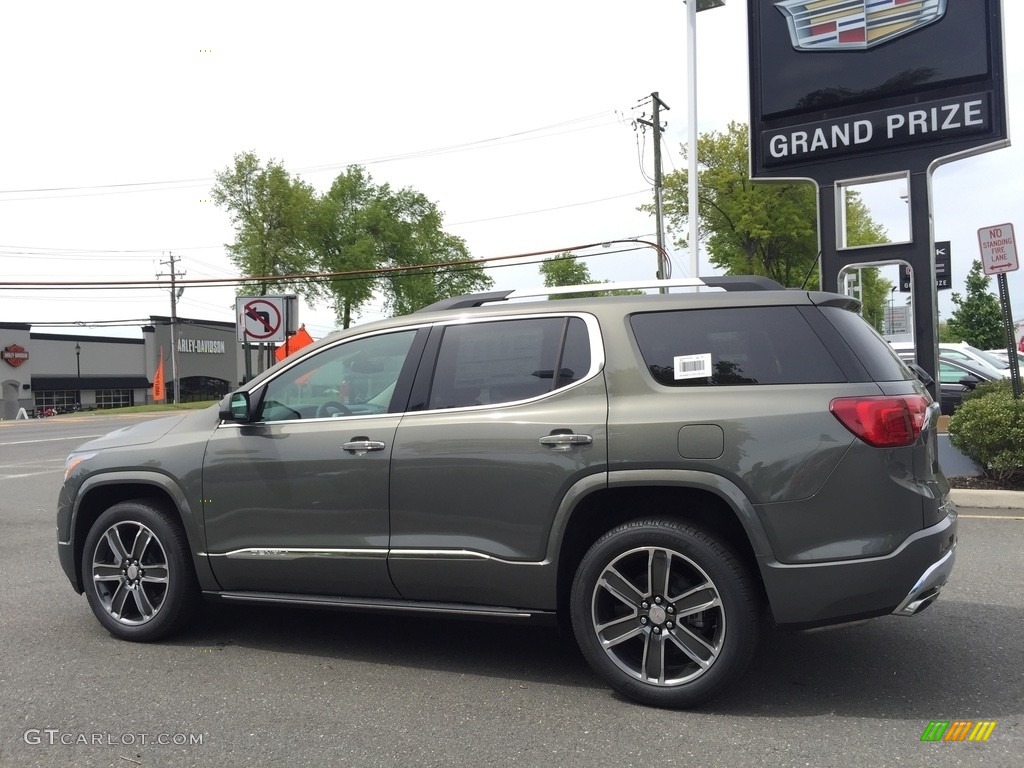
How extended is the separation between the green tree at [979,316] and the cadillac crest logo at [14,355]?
214 feet

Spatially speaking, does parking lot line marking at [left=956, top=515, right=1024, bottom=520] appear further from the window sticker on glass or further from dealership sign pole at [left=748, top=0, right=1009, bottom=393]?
the window sticker on glass

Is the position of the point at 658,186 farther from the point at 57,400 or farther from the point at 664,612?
the point at 57,400

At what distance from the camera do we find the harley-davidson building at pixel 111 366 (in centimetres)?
5519

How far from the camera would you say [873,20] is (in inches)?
437

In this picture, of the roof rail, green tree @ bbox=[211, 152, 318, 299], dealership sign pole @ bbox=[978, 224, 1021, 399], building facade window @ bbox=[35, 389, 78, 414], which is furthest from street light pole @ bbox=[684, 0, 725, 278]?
building facade window @ bbox=[35, 389, 78, 414]

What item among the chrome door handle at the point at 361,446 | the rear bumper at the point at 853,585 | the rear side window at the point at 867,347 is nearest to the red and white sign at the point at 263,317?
the chrome door handle at the point at 361,446

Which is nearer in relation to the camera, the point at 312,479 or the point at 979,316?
the point at 312,479

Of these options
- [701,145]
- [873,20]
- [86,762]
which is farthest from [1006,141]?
[701,145]

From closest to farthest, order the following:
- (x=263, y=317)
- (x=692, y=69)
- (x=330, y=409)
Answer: (x=330, y=409) < (x=263, y=317) < (x=692, y=69)

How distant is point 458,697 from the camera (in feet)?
12.8

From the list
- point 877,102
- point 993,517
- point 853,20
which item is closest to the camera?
point 993,517

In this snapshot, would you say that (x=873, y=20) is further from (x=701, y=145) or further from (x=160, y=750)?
(x=701, y=145)

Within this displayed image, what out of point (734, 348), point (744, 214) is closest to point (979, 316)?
point (744, 214)

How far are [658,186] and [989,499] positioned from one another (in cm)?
2636
